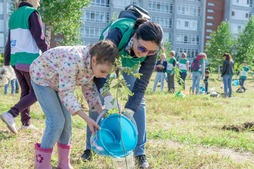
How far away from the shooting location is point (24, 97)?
9.95 feet

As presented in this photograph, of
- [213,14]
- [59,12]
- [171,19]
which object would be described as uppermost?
[213,14]

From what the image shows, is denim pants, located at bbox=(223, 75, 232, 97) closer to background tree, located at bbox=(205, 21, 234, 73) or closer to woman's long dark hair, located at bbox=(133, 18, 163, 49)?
woman's long dark hair, located at bbox=(133, 18, 163, 49)

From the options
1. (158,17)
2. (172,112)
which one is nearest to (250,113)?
(172,112)

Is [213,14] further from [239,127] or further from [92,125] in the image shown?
[92,125]

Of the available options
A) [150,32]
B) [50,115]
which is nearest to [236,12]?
[150,32]

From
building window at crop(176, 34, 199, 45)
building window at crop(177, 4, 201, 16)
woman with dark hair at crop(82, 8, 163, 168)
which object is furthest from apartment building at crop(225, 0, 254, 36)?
woman with dark hair at crop(82, 8, 163, 168)

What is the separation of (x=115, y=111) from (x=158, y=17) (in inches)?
1613

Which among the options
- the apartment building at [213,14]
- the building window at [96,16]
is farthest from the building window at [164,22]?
the apartment building at [213,14]

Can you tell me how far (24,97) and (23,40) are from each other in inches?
27.9

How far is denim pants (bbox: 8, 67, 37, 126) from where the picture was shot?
298cm

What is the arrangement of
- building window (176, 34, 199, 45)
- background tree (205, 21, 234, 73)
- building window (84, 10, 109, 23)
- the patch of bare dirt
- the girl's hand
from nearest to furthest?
the girl's hand < the patch of bare dirt < background tree (205, 21, 234, 73) < building window (84, 10, 109, 23) < building window (176, 34, 199, 45)

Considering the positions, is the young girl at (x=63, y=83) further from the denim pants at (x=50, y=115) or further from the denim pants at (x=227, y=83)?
the denim pants at (x=227, y=83)

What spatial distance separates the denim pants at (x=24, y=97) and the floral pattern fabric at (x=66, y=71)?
97cm

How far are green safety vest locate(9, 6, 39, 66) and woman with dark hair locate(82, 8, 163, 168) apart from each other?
1.20m
